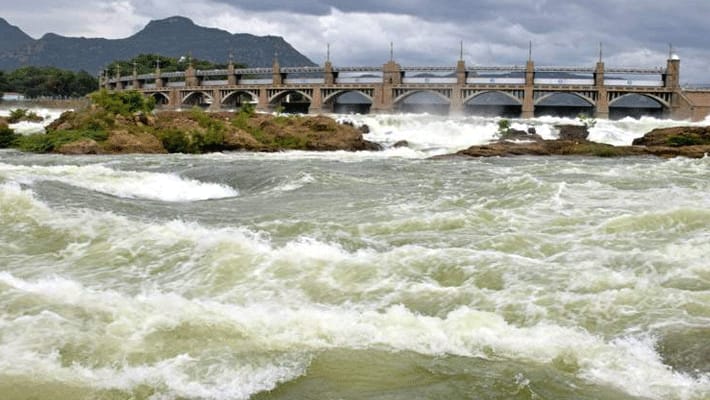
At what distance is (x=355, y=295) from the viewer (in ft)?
35.8

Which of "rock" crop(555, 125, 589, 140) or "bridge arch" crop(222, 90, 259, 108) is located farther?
"bridge arch" crop(222, 90, 259, 108)

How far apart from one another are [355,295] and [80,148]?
103 ft

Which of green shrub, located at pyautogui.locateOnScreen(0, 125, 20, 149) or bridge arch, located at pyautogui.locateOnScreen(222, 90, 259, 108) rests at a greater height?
bridge arch, located at pyautogui.locateOnScreen(222, 90, 259, 108)

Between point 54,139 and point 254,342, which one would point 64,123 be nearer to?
point 54,139

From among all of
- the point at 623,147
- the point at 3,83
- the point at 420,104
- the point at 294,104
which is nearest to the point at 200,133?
the point at 623,147

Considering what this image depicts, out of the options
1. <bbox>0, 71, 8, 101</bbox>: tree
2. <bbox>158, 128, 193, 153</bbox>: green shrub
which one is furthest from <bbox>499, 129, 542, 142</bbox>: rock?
<bbox>0, 71, 8, 101</bbox>: tree

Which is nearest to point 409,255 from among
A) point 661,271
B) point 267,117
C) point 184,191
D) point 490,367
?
point 661,271

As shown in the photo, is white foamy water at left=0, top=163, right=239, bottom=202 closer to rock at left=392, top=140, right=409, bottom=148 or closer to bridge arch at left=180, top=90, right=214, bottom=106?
rock at left=392, top=140, right=409, bottom=148

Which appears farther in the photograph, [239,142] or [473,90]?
[473,90]

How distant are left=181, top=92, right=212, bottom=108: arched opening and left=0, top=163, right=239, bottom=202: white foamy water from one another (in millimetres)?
76540

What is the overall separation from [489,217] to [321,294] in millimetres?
7416

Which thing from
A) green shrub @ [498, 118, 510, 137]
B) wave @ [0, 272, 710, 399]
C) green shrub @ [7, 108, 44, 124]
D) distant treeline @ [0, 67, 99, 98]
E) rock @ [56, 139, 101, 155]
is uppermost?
distant treeline @ [0, 67, 99, 98]

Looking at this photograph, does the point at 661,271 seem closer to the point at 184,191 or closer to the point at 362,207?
the point at 362,207

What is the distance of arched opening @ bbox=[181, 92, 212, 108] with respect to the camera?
10397 centimetres
